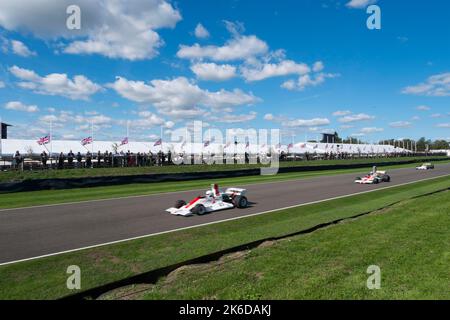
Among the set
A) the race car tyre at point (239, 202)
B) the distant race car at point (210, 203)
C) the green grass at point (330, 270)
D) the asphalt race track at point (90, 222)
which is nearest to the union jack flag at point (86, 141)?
the asphalt race track at point (90, 222)

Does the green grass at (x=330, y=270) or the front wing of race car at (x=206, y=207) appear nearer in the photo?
the green grass at (x=330, y=270)

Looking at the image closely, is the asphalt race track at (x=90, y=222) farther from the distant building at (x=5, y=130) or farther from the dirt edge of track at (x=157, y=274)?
the distant building at (x=5, y=130)

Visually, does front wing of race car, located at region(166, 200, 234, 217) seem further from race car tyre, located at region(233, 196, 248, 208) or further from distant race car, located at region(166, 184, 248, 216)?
race car tyre, located at region(233, 196, 248, 208)

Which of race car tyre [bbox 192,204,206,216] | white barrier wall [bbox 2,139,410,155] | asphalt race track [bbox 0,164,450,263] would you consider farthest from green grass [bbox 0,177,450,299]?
white barrier wall [bbox 2,139,410,155]

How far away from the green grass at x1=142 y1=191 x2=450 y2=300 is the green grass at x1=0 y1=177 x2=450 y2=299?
21 centimetres

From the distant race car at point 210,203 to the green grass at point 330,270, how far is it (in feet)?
13.8

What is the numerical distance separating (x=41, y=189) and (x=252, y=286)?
55.2 feet

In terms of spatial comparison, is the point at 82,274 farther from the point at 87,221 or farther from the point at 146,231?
the point at 87,221

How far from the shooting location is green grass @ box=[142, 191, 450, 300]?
15.4 ft

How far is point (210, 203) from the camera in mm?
11766

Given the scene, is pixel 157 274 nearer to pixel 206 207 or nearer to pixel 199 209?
pixel 199 209

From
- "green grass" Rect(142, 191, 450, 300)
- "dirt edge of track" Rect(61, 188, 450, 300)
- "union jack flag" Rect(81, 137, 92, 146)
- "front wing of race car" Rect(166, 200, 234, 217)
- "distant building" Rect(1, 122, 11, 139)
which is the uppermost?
"distant building" Rect(1, 122, 11, 139)

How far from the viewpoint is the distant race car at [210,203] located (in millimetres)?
10969
